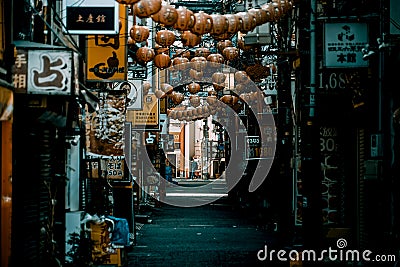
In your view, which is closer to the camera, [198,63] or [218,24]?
[218,24]

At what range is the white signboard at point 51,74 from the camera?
1492cm

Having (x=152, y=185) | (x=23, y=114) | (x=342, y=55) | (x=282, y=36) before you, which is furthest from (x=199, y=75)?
(x=152, y=185)

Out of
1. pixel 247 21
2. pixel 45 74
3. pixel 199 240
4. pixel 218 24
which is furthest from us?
pixel 199 240

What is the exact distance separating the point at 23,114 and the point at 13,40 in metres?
1.36

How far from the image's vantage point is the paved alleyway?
23938 mm

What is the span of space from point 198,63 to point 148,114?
283 inches

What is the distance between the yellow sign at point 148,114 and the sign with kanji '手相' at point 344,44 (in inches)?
697

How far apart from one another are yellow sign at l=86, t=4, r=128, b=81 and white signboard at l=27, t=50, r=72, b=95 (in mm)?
8496

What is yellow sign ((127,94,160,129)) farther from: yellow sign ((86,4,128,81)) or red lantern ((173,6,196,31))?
red lantern ((173,6,196,31))

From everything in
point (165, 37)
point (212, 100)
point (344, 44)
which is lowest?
point (212, 100)

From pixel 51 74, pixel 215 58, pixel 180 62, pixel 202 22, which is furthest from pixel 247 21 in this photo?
pixel 180 62

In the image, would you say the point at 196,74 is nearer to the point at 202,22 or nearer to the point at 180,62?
the point at 180,62

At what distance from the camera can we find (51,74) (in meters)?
15.0

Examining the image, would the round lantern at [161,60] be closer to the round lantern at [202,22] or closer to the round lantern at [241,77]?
the round lantern at [241,77]
